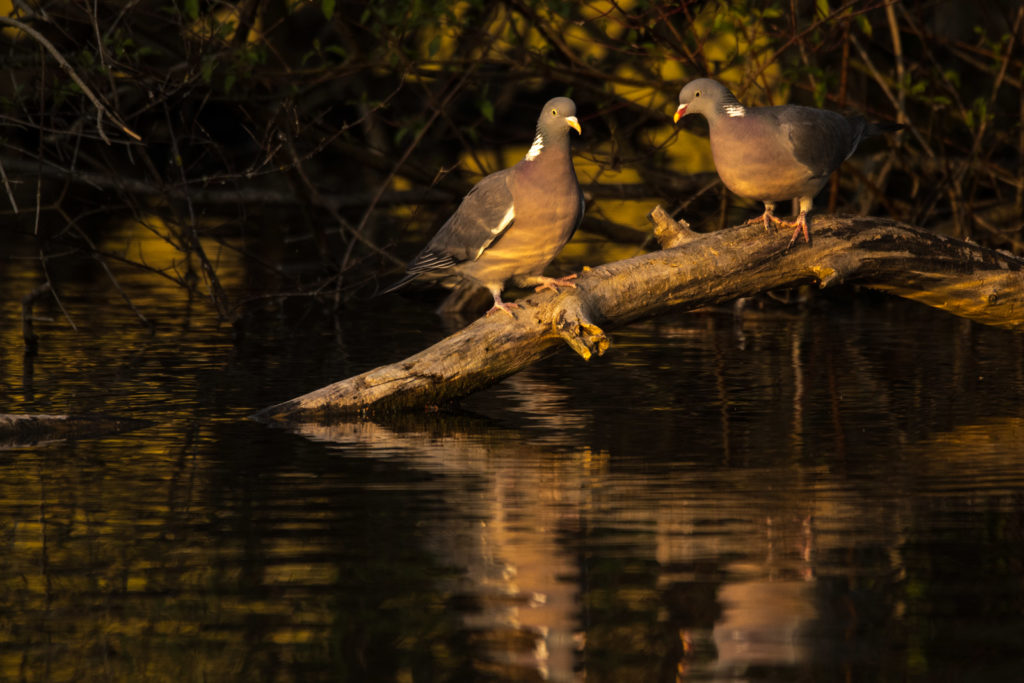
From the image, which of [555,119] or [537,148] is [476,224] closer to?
[537,148]

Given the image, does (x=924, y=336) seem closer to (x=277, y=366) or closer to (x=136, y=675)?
(x=277, y=366)

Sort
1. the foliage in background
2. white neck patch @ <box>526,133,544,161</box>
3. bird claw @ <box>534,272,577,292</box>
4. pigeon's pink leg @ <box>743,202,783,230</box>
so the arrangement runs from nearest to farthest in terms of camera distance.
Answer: bird claw @ <box>534,272,577,292</box>, white neck patch @ <box>526,133,544,161</box>, pigeon's pink leg @ <box>743,202,783,230</box>, the foliage in background

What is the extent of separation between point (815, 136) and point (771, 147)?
274 mm

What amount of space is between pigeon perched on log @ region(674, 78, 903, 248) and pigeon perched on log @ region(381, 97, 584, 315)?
0.80m

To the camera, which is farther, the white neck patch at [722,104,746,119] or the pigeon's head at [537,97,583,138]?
the white neck patch at [722,104,746,119]

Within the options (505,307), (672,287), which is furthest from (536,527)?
(672,287)

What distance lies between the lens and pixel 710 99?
326 inches

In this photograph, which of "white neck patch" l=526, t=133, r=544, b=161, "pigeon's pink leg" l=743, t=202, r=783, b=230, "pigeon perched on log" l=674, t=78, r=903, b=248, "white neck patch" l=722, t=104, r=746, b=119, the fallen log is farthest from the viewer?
"pigeon's pink leg" l=743, t=202, r=783, b=230

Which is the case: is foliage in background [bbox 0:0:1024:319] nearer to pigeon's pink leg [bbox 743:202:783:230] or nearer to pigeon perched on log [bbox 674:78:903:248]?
pigeon perched on log [bbox 674:78:903:248]

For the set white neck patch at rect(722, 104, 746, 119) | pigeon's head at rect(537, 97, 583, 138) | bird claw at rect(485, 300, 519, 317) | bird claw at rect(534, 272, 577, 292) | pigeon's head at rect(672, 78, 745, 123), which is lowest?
bird claw at rect(485, 300, 519, 317)

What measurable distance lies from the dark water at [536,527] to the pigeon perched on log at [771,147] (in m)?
1.09

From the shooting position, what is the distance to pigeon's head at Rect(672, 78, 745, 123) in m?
8.18

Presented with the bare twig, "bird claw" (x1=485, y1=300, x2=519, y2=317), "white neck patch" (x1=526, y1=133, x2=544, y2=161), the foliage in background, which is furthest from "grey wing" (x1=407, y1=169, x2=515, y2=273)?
the foliage in background

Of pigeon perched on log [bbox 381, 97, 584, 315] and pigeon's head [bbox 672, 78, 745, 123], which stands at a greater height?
pigeon's head [bbox 672, 78, 745, 123]
